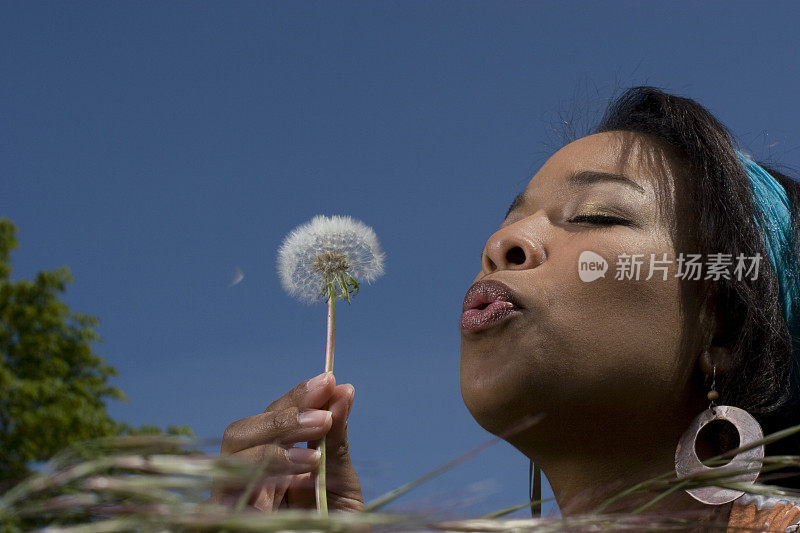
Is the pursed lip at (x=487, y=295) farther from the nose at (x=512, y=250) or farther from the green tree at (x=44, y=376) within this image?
the green tree at (x=44, y=376)

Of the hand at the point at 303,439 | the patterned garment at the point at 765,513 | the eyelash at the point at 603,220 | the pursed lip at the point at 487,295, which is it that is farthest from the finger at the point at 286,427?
the patterned garment at the point at 765,513

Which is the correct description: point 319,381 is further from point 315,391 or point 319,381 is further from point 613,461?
point 613,461

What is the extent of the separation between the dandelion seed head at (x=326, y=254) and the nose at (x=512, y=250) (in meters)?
0.37

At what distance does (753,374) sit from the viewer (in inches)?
96.5

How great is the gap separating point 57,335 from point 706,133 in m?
12.5

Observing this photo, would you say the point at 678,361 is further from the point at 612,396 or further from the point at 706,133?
the point at 706,133

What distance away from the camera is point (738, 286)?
8.03 feet

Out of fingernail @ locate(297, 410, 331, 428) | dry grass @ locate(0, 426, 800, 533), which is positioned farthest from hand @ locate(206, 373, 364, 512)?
dry grass @ locate(0, 426, 800, 533)

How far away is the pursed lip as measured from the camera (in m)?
2.24

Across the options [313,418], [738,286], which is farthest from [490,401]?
[738,286]

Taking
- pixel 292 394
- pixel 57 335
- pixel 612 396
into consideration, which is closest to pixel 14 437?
pixel 57 335

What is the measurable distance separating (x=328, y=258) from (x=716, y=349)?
1281mm

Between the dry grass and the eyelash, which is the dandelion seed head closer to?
the eyelash

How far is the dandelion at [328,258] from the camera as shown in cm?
243
